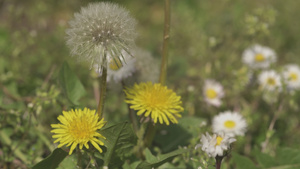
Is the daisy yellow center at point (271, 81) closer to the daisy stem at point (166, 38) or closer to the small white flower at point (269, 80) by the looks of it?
the small white flower at point (269, 80)

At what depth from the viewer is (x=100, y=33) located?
155cm

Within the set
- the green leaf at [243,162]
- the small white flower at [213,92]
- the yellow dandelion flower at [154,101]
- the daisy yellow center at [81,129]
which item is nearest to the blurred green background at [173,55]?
the small white flower at [213,92]

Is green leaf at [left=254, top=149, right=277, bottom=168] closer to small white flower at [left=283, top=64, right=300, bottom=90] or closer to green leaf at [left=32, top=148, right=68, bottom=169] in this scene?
small white flower at [left=283, top=64, right=300, bottom=90]

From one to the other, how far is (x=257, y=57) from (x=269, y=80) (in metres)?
0.28

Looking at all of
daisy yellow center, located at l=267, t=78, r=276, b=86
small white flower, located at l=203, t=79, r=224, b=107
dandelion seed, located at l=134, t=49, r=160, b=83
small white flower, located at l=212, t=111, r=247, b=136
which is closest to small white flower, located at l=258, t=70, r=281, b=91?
daisy yellow center, located at l=267, t=78, r=276, b=86

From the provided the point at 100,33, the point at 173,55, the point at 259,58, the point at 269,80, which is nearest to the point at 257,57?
the point at 259,58

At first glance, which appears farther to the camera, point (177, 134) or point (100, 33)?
point (177, 134)

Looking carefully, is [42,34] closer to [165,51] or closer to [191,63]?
[191,63]

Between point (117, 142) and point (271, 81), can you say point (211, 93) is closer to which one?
point (271, 81)

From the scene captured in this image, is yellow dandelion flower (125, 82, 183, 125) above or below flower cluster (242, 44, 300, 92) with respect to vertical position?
below

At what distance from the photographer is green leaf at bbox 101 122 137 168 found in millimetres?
1654

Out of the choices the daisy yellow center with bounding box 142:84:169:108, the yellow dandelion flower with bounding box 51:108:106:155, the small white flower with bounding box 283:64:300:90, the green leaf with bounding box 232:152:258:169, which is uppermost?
the small white flower with bounding box 283:64:300:90

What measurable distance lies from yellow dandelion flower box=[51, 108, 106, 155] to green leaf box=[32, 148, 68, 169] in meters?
0.13

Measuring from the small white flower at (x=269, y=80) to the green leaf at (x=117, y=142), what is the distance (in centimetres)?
156
